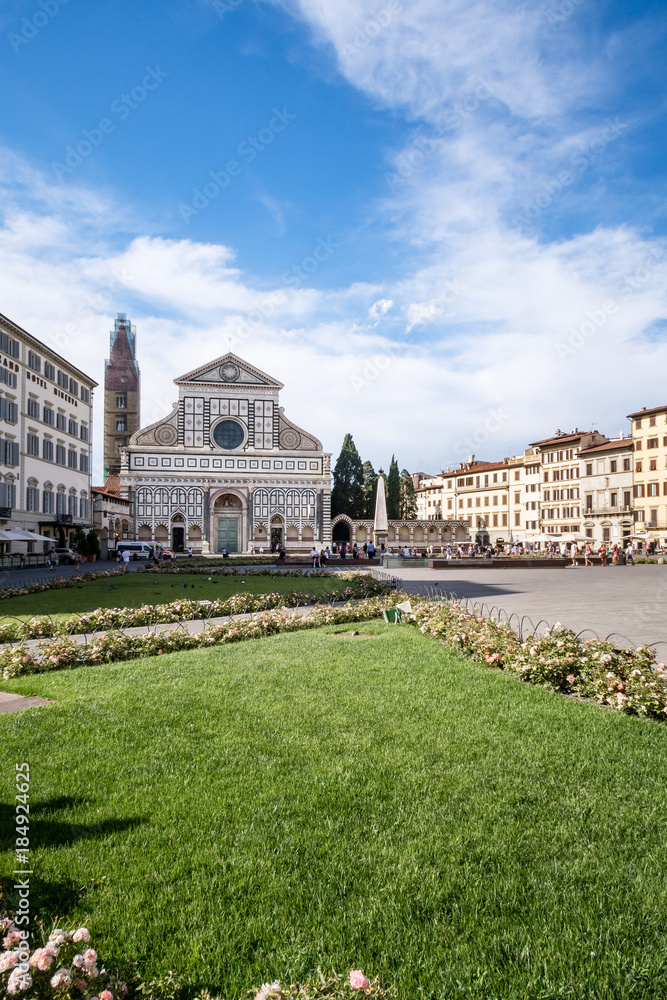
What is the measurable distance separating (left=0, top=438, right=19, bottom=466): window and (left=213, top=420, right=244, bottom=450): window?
1032 inches

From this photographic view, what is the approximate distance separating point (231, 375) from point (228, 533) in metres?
16.0

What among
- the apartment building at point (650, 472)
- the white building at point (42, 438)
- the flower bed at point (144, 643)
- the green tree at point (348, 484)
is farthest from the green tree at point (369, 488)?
the flower bed at point (144, 643)

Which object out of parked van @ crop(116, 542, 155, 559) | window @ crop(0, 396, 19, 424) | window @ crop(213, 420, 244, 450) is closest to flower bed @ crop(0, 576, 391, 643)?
window @ crop(0, 396, 19, 424)

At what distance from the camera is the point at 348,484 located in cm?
7631

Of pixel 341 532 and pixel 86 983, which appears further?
pixel 341 532

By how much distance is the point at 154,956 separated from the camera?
2682 millimetres

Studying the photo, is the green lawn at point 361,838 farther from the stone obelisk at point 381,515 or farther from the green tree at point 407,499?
the green tree at point 407,499

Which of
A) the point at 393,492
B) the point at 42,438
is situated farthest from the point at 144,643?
the point at 393,492

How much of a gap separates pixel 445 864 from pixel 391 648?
19.2 feet

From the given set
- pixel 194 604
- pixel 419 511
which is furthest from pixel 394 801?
pixel 419 511

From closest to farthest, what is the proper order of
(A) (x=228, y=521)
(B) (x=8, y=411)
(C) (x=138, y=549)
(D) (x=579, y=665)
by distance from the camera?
(D) (x=579, y=665) → (B) (x=8, y=411) → (C) (x=138, y=549) → (A) (x=228, y=521)

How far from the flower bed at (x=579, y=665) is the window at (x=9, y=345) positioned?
34.9m

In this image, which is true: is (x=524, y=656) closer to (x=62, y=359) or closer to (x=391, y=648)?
(x=391, y=648)

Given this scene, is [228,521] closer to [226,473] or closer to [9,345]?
[226,473]
